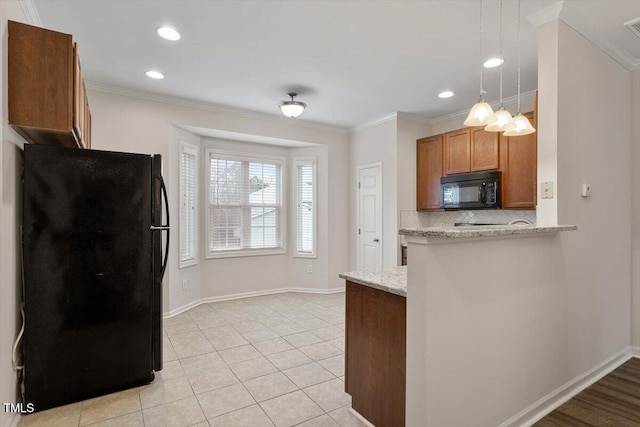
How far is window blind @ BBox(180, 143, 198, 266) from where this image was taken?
4.40 metres

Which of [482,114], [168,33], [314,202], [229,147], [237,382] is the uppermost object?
[168,33]

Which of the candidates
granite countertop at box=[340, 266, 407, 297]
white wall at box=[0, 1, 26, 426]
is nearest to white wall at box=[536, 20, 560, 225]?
granite countertop at box=[340, 266, 407, 297]

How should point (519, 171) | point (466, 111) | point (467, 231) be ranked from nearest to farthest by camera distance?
point (467, 231)
point (519, 171)
point (466, 111)

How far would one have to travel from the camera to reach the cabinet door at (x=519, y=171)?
358 centimetres

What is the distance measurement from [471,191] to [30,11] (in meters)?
4.44

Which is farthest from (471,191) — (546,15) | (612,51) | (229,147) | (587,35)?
(229,147)

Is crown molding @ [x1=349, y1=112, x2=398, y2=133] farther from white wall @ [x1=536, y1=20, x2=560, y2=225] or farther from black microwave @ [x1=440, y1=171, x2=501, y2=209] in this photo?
white wall @ [x1=536, y1=20, x2=560, y2=225]

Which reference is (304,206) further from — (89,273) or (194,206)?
(89,273)

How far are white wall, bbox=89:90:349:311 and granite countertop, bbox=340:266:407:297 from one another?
2.94 meters

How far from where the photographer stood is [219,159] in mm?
5027

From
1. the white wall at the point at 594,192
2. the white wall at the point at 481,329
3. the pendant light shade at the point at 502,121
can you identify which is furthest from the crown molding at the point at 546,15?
the white wall at the point at 481,329

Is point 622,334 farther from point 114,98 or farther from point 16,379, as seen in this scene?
point 114,98

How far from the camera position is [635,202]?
9.98 feet

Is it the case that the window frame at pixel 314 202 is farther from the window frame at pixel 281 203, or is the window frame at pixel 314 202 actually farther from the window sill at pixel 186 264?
the window sill at pixel 186 264
